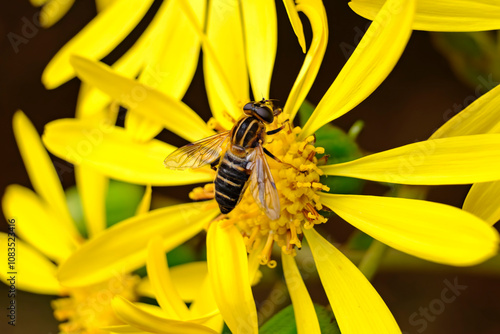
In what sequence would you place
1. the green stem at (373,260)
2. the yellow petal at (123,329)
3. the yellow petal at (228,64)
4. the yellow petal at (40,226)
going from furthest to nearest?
the yellow petal at (40,226) → the yellow petal at (228,64) → the green stem at (373,260) → the yellow petal at (123,329)

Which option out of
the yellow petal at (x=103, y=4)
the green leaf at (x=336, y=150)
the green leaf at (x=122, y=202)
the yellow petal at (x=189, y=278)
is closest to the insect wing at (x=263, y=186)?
the green leaf at (x=336, y=150)

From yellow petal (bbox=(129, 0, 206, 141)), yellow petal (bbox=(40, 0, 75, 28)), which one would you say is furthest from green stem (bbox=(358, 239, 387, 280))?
yellow petal (bbox=(40, 0, 75, 28))

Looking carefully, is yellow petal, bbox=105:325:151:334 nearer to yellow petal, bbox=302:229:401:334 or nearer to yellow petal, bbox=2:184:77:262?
yellow petal, bbox=302:229:401:334

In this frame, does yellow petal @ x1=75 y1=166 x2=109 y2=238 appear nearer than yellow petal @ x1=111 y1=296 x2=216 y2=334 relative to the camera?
No

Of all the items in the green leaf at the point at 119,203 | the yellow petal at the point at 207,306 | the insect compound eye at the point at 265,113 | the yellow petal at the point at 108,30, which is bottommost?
the yellow petal at the point at 207,306

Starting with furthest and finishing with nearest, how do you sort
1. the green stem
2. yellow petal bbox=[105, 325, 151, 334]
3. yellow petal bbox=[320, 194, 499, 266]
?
the green stem, yellow petal bbox=[105, 325, 151, 334], yellow petal bbox=[320, 194, 499, 266]

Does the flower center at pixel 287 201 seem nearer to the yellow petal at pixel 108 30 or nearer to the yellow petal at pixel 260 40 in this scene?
the yellow petal at pixel 260 40
